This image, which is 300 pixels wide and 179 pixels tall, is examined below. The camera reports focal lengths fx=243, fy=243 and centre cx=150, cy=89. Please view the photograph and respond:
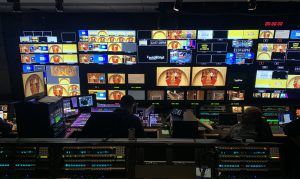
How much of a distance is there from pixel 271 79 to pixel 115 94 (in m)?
3.29

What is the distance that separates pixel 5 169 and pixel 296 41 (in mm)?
5280

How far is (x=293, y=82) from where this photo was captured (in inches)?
198

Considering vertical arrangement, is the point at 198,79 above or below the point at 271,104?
above

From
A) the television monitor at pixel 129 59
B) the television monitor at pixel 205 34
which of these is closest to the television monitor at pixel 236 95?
the television monitor at pixel 205 34

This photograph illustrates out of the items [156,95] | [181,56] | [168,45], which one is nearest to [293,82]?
[181,56]

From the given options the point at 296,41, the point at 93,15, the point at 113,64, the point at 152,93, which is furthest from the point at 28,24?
the point at 296,41

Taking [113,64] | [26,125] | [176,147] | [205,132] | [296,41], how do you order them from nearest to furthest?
1. [176,147]
2. [26,125]
3. [205,132]
4. [296,41]
5. [113,64]

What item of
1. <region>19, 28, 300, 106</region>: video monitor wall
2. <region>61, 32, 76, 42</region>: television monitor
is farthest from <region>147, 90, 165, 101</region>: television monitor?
<region>61, 32, 76, 42</region>: television monitor

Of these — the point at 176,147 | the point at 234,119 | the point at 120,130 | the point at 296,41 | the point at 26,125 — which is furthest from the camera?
the point at 296,41

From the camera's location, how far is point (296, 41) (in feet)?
16.0

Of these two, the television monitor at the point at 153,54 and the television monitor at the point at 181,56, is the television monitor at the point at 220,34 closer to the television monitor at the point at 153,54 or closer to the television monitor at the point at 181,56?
the television monitor at the point at 181,56

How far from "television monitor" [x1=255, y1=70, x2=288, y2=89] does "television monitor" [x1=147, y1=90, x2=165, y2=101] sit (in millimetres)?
2004

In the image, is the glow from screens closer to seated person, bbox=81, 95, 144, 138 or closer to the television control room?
the television control room

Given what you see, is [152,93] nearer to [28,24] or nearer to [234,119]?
[234,119]
